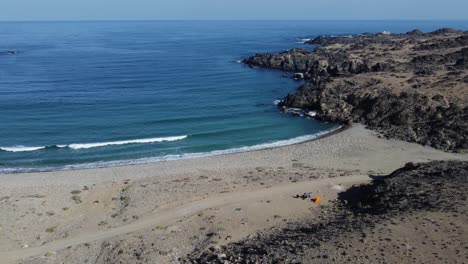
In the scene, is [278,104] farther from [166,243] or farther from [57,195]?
[166,243]

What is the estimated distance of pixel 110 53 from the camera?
132m

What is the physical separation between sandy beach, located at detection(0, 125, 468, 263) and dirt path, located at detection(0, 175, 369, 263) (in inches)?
2.8

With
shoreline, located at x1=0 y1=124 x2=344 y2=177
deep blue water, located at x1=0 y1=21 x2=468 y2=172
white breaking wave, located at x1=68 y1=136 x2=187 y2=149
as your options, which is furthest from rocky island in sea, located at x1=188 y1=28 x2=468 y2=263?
white breaking wave, located at x1=68 y1=136 x2=187 y2=149

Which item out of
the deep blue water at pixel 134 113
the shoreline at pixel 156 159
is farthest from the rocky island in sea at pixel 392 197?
the shoreline at pixel 156 159

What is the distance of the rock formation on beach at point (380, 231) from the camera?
2283 cm

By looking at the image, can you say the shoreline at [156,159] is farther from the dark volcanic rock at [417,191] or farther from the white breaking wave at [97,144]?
the dark volcanic rock at [417,191]

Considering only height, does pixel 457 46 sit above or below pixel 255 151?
above

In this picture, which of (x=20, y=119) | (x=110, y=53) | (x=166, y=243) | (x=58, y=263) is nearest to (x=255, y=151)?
(x=166, y=243)

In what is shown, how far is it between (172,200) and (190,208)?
7.32 feet

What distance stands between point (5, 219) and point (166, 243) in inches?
500

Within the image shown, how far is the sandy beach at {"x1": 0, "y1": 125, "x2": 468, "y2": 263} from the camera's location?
1099 inches

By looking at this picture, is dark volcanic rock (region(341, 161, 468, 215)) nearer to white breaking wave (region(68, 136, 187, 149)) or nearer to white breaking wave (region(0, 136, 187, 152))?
white breaking wave (region(68, 136, 187, 149))

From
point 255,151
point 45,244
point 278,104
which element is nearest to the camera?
point 45,244

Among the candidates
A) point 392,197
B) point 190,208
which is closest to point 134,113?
→ point 190,208
